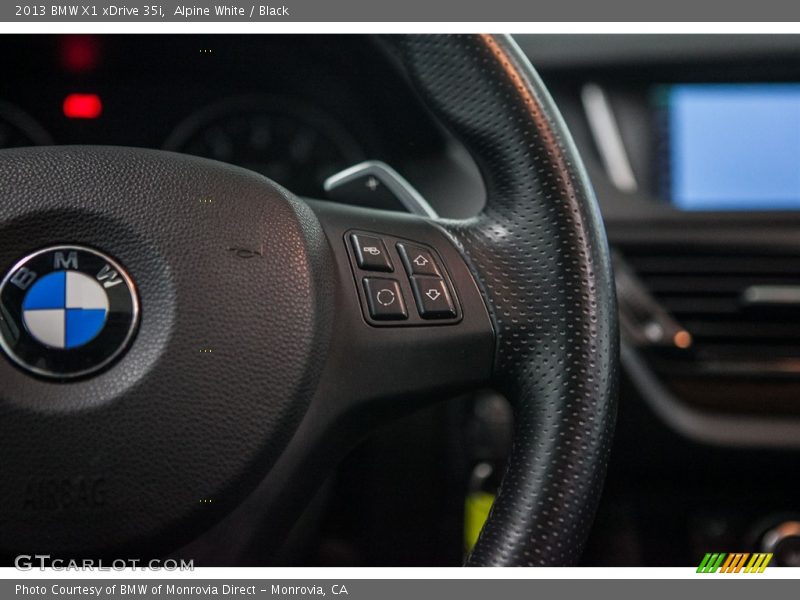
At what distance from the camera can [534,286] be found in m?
0.62

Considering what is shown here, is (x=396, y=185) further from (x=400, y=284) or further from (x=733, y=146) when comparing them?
(x=733, y=146)

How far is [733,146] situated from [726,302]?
0.20 metres

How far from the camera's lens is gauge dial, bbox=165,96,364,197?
3.91 ft

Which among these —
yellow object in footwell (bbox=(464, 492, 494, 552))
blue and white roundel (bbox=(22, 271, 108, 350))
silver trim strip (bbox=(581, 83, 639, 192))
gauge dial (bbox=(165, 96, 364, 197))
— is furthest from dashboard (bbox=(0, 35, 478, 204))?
blue and white roundel (bbox=(22, 271, 108, 350))

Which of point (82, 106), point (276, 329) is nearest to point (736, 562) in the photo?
point (276, 329)

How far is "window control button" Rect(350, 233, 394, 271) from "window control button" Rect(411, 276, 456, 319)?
0.07ft

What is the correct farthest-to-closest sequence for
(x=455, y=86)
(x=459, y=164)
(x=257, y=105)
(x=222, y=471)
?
1. (x=257, y=105)
2. (x=459, y=164)
3. (x=455, y=86)
4. (x=222, y=471)

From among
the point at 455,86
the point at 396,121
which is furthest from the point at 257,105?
the point at 455,86

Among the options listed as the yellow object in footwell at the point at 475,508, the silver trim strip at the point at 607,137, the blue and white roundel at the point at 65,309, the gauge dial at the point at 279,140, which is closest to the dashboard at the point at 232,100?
A: the gauge dial at the point at 279,140

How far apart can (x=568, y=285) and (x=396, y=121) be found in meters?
0.59

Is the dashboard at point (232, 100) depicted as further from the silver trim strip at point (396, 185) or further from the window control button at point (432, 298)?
the window control button at point (432, 298)

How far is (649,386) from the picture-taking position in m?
1.25

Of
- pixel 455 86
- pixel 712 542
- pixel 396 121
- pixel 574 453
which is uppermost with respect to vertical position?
pixel 455 86
